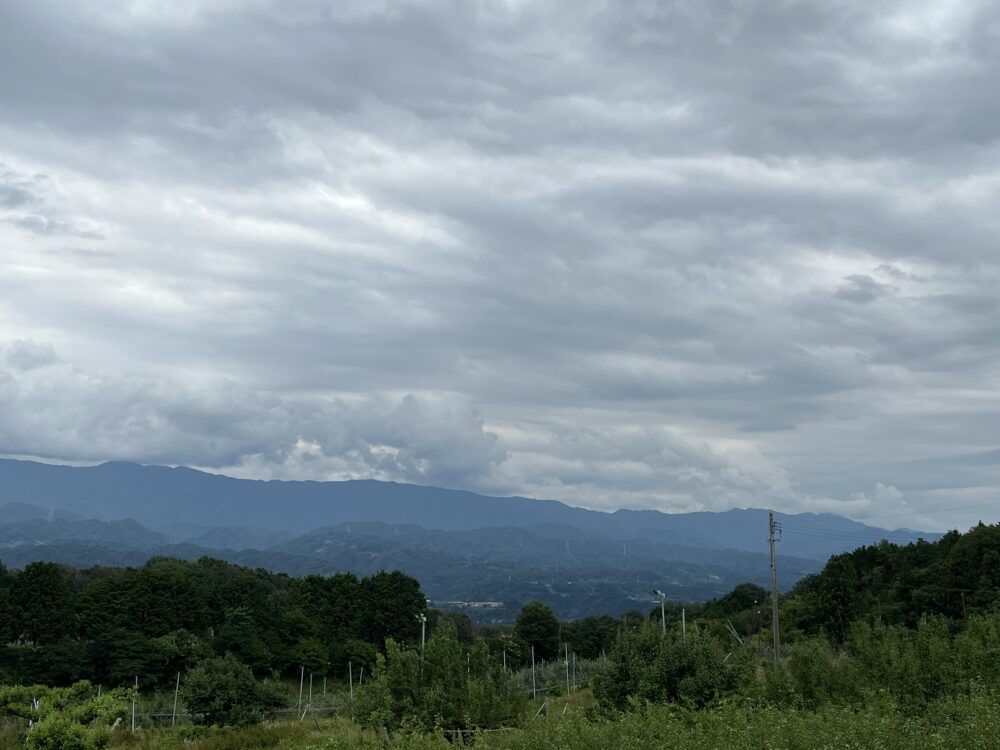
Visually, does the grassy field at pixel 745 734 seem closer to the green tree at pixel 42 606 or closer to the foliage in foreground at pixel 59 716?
the foliage in foreground at pixel 59 716

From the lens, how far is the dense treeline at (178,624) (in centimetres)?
7469

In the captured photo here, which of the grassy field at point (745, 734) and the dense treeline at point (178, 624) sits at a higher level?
the grassy field at point (745, 734)

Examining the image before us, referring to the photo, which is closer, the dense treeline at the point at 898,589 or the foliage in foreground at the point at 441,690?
the foliage in foreground at the point at 441,690

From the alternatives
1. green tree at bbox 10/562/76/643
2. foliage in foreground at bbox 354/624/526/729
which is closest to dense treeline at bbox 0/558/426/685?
green tree at bbox 10/562/76/643

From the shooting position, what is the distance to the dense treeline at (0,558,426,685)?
245 ft

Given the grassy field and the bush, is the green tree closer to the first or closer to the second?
the bush

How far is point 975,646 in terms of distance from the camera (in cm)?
3319

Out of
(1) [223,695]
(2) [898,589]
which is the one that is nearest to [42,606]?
(1) [223,695]

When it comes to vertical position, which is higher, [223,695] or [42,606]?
[42,606]

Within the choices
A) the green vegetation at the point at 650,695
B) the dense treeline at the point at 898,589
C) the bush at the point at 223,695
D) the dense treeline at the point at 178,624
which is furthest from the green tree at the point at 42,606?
the dense treeline at the point at 898,589

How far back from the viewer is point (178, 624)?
85125mm

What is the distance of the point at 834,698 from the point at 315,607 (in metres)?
71.2

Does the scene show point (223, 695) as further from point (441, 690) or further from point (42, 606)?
point (42, 606)

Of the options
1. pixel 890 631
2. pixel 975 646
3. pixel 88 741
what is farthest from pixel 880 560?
pixel 88 741
